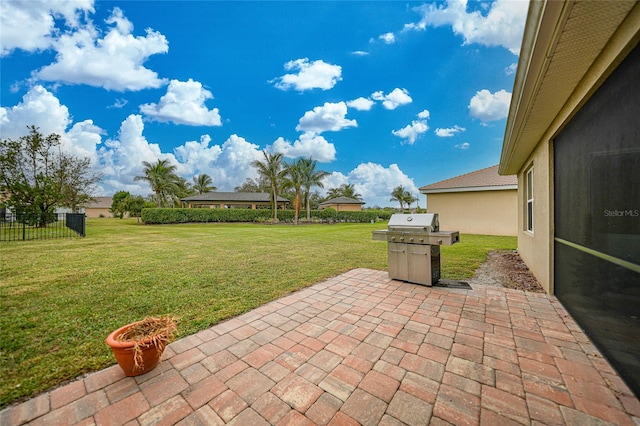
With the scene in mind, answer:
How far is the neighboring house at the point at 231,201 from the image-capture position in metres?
32.7

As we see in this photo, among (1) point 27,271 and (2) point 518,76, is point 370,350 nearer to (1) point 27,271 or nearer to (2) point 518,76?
(2) point 518,76

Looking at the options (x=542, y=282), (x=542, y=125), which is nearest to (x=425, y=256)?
(x=542, y=282)

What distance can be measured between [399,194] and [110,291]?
133ft

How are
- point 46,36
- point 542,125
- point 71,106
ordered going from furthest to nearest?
point 71,106
point 46,36
point 542,125

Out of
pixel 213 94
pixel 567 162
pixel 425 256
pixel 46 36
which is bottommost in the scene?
pixel 425 256

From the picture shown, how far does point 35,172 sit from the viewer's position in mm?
17641

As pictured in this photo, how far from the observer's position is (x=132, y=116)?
71.6ft

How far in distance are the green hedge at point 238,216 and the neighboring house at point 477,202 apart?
17.0 m

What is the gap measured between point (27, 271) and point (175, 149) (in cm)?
2932

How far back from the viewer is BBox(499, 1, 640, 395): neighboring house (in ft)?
5.91


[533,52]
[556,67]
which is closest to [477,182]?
[556,67]

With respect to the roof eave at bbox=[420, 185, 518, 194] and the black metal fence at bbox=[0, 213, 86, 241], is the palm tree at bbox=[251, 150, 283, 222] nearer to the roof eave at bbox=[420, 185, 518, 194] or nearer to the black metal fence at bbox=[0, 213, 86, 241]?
the black metal fence at bbox=[0, 213, 86, 241]

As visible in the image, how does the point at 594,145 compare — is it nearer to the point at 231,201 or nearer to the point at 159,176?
the point at 159,176

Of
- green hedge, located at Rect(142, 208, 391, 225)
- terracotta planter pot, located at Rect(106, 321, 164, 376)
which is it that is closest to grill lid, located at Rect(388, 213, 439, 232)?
terracotta planter pot, located at Rect(106, 321, 164, 376)
